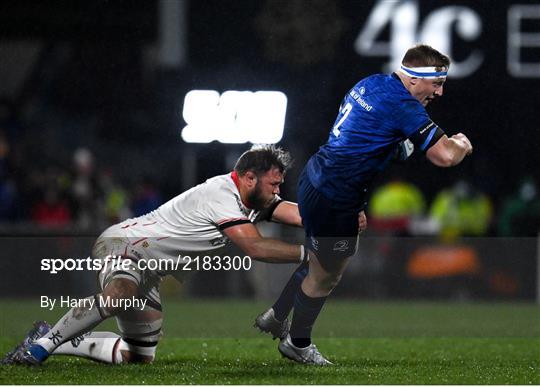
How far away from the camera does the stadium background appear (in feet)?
37.8

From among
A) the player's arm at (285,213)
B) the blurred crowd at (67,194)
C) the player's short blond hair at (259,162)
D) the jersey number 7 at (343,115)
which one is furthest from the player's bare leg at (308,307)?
the blurred crowd at (67,194)

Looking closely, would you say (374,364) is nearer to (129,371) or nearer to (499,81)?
(129,371)

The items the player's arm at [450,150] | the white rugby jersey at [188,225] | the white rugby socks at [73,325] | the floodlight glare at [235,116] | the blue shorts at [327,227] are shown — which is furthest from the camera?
the floodlight glare at [235,116]

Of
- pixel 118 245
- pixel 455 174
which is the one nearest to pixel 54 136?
pixel 455 174

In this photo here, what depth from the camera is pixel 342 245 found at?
292 inches

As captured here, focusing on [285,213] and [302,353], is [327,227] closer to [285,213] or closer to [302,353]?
[285,213]

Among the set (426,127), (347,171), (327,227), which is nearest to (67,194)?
(327,227)

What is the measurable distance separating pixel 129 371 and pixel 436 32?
5.76 m

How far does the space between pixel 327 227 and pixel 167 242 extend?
90cm

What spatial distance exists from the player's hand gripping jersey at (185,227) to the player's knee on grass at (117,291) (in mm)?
198

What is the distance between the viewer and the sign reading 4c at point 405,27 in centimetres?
1167

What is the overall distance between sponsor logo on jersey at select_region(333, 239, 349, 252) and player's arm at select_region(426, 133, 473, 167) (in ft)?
3.14

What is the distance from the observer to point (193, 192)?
738cm

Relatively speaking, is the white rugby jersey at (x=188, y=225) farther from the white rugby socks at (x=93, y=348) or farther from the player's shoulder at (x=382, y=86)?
the player's shoulder at (x=382, y=86)
